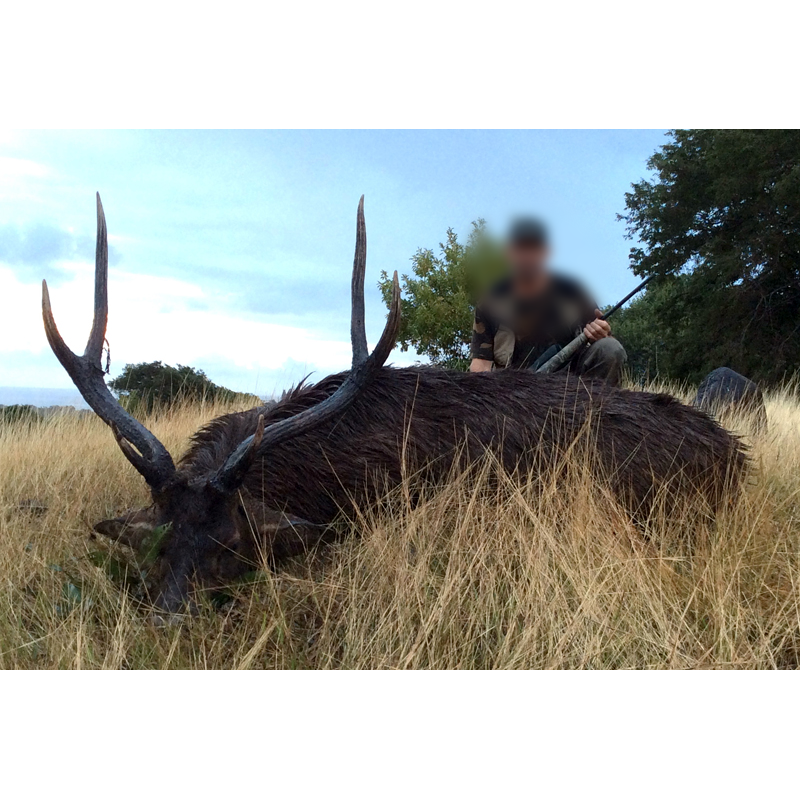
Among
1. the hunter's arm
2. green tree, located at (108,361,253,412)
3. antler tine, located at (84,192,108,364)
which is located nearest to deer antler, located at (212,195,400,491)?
antler tine, located at (84,192,108,364)

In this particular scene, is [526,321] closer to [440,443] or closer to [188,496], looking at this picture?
[440,443]

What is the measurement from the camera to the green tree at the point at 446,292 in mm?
3252

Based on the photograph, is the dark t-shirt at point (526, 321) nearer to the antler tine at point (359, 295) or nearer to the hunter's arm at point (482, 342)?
the hunter's arm at point (482, 342)

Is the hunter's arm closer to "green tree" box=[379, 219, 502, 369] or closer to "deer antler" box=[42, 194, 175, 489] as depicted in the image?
"green tree" box=[379, 219, 502, 369]

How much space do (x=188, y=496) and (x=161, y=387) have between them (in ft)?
10.2

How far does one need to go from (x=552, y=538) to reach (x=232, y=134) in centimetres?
202

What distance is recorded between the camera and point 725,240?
3529 millimetres

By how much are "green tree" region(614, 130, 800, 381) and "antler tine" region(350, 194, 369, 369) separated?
4.10 feet

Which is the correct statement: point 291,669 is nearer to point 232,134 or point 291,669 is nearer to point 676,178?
point 232,134

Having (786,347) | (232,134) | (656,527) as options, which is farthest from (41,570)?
(786,347)

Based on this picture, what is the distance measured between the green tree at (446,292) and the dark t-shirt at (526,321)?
9cm

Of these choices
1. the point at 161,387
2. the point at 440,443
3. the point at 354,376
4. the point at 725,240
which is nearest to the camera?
the point at 354,376

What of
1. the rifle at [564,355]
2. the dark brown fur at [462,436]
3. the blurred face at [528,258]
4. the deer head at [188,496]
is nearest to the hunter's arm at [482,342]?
the rifle at [564,355]

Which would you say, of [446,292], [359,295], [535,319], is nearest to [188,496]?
[359,295]
